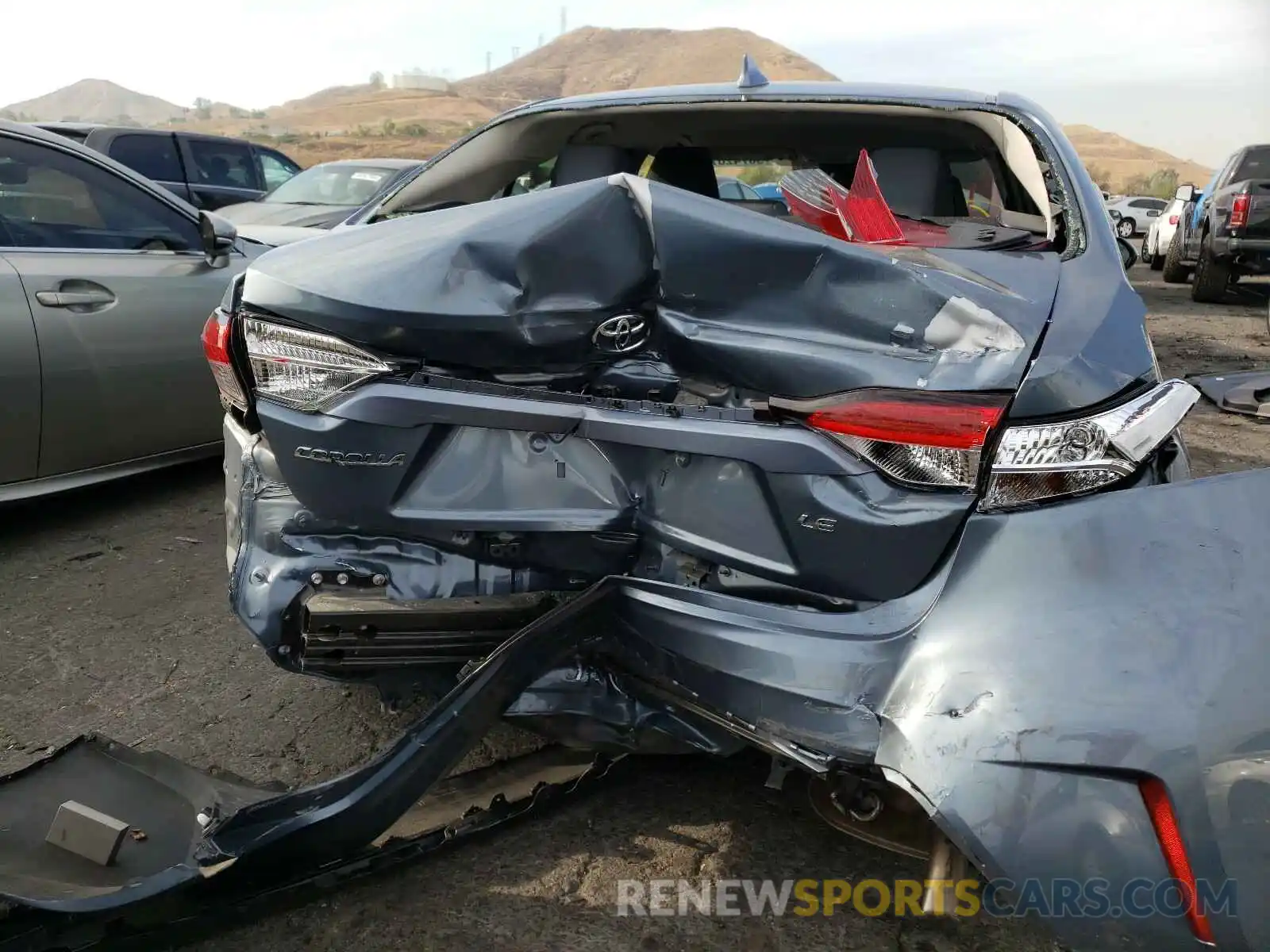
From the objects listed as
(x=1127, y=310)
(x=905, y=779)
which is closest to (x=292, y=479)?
(x=905, y=779)

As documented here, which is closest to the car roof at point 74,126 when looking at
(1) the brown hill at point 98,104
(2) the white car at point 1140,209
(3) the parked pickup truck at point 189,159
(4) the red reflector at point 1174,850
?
(3) the parked pickup truck at point 189,159

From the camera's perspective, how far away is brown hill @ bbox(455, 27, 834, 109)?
8269 cm

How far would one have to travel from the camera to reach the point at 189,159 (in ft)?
32.7

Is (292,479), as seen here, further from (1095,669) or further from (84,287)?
(84,287)

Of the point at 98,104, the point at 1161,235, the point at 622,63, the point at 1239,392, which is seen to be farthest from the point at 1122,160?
the point at 98,104

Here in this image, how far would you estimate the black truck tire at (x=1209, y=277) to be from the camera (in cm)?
1071

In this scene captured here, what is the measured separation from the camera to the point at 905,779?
1506 millimetres

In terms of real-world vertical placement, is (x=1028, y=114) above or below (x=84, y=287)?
above

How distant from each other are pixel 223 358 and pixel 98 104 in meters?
132

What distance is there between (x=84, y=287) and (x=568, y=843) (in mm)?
2934

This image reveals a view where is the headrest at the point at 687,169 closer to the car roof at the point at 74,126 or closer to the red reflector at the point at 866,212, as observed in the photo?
the red reflector at the point at 866,212

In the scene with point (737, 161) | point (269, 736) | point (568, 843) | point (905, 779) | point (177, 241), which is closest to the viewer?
point (905, 779)

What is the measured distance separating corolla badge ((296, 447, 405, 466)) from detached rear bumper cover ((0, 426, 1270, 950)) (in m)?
0.48

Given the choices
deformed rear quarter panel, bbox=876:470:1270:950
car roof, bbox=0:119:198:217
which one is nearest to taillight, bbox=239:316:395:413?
deformed rear quarter panel, bbox=876:470:1270:950
